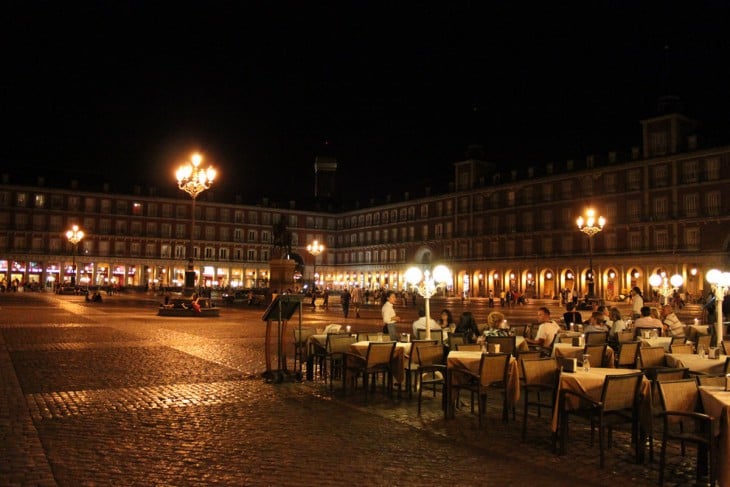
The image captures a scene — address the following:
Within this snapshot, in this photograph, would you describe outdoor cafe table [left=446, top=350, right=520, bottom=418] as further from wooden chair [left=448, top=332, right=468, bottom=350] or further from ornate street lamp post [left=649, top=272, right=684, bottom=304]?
ornate street lamp post [left=649, top=272, right=684, bottom=304]

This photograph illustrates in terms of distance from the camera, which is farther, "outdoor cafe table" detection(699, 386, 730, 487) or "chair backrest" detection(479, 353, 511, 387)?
"chair backrest" detection(479, 353, 511, 387)

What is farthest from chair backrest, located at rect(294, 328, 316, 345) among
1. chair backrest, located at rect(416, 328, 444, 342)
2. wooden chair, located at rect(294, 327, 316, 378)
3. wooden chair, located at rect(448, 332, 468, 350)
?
wooden chair, located at rect(448, 332, 468, 350)

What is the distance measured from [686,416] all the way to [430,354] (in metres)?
4.08

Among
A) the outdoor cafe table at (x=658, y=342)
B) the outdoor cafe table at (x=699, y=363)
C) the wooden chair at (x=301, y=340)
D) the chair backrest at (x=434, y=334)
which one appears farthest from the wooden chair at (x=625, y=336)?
the wooden chair at (x=301, y=340)

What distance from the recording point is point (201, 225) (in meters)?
84.9

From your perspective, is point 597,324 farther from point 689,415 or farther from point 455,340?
point 689,415

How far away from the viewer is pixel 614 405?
20.4 feet

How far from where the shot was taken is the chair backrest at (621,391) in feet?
20.2

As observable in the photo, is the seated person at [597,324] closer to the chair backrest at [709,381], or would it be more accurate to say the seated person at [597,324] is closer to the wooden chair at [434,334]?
the wooden chair at [434,334]

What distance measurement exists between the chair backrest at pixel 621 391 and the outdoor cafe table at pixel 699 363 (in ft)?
6.13

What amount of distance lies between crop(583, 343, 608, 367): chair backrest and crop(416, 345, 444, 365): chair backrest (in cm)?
203

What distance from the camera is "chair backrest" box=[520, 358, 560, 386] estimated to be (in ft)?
24.3

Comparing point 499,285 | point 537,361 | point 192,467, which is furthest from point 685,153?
point 192,467

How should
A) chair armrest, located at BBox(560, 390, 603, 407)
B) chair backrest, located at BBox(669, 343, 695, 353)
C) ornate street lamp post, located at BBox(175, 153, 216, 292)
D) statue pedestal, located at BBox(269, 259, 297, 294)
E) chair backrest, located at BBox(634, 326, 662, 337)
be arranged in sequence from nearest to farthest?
chair armrest, located at BBox(560, 390, 603, 407) → chair backrest, located at BBox(669, 343, 695, 353) → chair backrest, located at BBox(634, 326, 662, 337) → ornate street lamp post, located at BBox(175, 153, 216, 292) → statue pedestal, located at BBox(269, 259, 297, 294)
